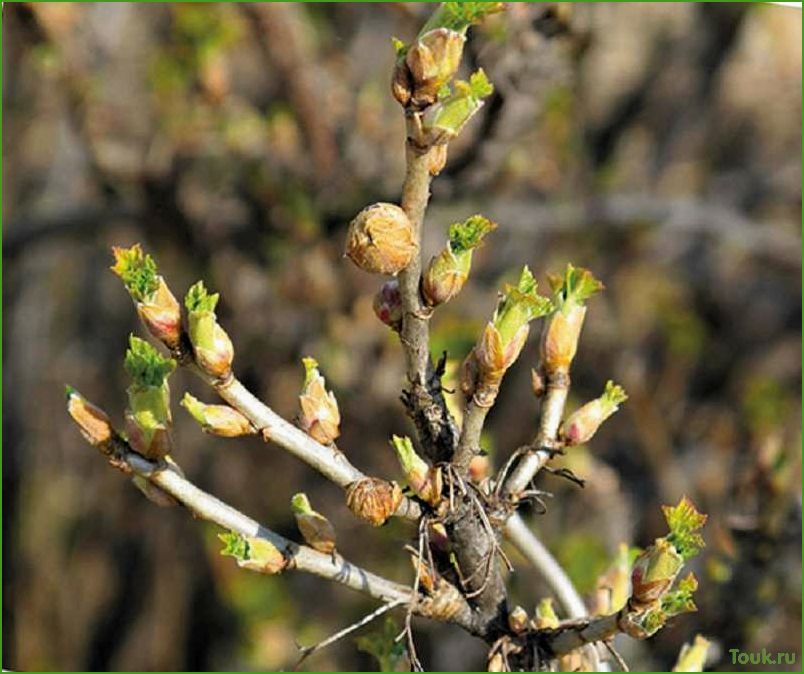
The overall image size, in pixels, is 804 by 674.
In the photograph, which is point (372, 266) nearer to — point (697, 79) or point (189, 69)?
point (189, 69)

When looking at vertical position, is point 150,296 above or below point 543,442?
above

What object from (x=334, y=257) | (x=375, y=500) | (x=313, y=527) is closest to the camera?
(x=375, y=500)

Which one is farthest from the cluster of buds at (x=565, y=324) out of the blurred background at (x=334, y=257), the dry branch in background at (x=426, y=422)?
the blurred background at (x=334, y=257)

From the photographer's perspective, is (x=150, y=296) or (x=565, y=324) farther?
(x=565, y=324)

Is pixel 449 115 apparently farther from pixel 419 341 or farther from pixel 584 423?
pixel 584 423

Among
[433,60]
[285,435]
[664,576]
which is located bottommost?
[664,576]

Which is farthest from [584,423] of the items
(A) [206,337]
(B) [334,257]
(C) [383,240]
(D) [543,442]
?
(B) [334,257]

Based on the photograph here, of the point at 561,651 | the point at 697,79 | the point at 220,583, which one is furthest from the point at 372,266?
the point at 697,79
